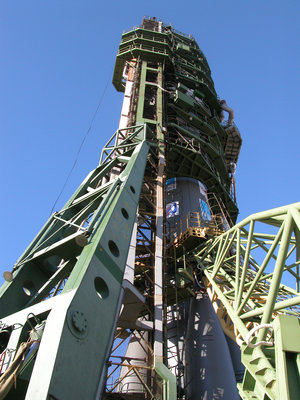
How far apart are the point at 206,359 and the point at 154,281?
15.6 feet

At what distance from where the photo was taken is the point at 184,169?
2392 centimetres

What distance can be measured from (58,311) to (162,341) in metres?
6.75

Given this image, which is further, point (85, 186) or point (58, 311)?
point (85, 186)

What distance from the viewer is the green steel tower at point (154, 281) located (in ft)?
17.3

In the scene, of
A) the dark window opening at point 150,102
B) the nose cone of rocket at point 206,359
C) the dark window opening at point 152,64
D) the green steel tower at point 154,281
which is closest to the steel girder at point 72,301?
the green steel tower at point 154,281

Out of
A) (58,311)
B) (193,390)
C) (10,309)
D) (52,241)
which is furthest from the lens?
(193,390)

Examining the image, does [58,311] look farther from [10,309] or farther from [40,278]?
[40,278]

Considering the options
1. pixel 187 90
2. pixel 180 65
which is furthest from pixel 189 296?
pixel 180 65

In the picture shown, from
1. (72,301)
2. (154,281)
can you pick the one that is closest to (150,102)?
(154,281)

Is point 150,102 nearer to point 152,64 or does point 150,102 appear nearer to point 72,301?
point 152,64

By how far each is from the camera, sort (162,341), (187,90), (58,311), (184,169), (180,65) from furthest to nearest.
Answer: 1. (180,65)
2. (187,90)
3. (184,169)
4. (162,341)
5. (58,311)

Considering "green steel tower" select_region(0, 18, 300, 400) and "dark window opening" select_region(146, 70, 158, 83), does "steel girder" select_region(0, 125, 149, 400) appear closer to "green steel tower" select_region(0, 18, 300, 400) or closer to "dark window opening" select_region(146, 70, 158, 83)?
"green steel tower" select_region(0, 18, 300, 400)

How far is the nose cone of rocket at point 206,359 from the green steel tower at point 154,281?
5 cm

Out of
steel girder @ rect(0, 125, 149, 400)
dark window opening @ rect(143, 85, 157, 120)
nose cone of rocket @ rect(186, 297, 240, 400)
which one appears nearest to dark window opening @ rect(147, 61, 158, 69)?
dark window opening @ rect(143, 85, 157, 120)
